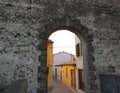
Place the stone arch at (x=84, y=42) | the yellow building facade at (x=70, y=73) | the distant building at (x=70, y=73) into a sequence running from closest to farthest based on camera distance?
the stone arch at (x=84, y=42)
the yellow building facade at (x=70, y=73)
the distant building at (x=70, y=73)

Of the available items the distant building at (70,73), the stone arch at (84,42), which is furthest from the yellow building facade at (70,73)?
the stone arch at (84,42)

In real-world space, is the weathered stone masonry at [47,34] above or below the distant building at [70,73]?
above

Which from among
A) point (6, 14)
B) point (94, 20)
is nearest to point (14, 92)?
point (6, 14)

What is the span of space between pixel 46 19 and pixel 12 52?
74.4 inches

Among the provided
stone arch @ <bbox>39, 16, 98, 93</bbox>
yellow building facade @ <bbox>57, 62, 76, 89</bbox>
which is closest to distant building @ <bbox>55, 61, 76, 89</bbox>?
yellow building facade @ <bbox>57, 62, 76, 89</bbox>

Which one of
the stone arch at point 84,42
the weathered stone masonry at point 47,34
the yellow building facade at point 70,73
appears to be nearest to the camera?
the weathered stone masonry at point 47,34

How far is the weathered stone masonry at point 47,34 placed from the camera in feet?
20.3

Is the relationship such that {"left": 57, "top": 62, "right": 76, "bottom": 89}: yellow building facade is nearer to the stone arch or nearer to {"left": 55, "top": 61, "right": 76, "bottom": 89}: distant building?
{"left": 55, "top": 61, "right": 76, "bottom": 89}: distant building

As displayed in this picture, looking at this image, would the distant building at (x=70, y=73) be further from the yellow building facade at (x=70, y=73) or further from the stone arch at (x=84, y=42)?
the stone arch at (x=84, y=42)

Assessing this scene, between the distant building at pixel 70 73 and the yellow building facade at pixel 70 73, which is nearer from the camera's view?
the yellow building facade at pixel 70 73

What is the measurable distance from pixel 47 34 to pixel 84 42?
1.71 metres

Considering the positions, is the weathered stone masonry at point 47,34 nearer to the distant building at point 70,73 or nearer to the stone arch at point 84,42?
the stone arch at point 84,42

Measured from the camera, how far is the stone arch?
640 cm

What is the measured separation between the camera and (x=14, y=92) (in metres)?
2.93
